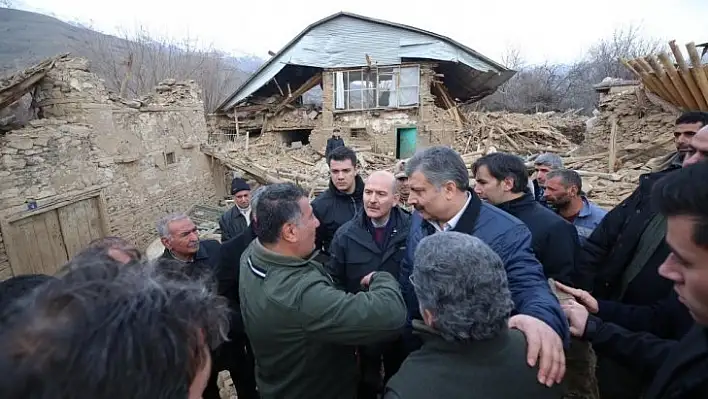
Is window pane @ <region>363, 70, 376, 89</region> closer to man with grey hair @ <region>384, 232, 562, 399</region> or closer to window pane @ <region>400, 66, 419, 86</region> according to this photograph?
window pane @ <region>400, 66, 419, 86</region>

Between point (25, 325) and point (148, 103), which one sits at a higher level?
point (148, 103)

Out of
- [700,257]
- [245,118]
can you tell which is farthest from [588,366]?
[245,118]

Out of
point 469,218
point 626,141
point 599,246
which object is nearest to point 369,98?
point 626,141

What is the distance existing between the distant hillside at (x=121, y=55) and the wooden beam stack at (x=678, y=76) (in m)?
22.3

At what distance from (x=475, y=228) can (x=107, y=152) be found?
9.36 meters

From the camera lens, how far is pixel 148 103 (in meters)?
10.8

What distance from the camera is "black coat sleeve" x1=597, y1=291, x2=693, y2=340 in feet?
6.09

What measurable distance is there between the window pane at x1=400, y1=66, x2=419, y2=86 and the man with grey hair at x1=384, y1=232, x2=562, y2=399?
56.5ft

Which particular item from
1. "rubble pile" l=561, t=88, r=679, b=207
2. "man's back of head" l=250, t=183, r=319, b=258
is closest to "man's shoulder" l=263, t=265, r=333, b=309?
"man's back of head" l=250, t=183, r=319, b=258

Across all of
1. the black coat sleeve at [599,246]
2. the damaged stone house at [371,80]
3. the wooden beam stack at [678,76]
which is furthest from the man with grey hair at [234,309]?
the damaged stone house at [371,80]

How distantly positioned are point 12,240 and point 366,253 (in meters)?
7.11

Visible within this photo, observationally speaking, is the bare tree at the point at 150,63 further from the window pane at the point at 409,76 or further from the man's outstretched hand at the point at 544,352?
the man's outstretched hand at the point at 544,352

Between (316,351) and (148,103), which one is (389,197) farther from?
(148,103)

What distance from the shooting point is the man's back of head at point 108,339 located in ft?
2.48
